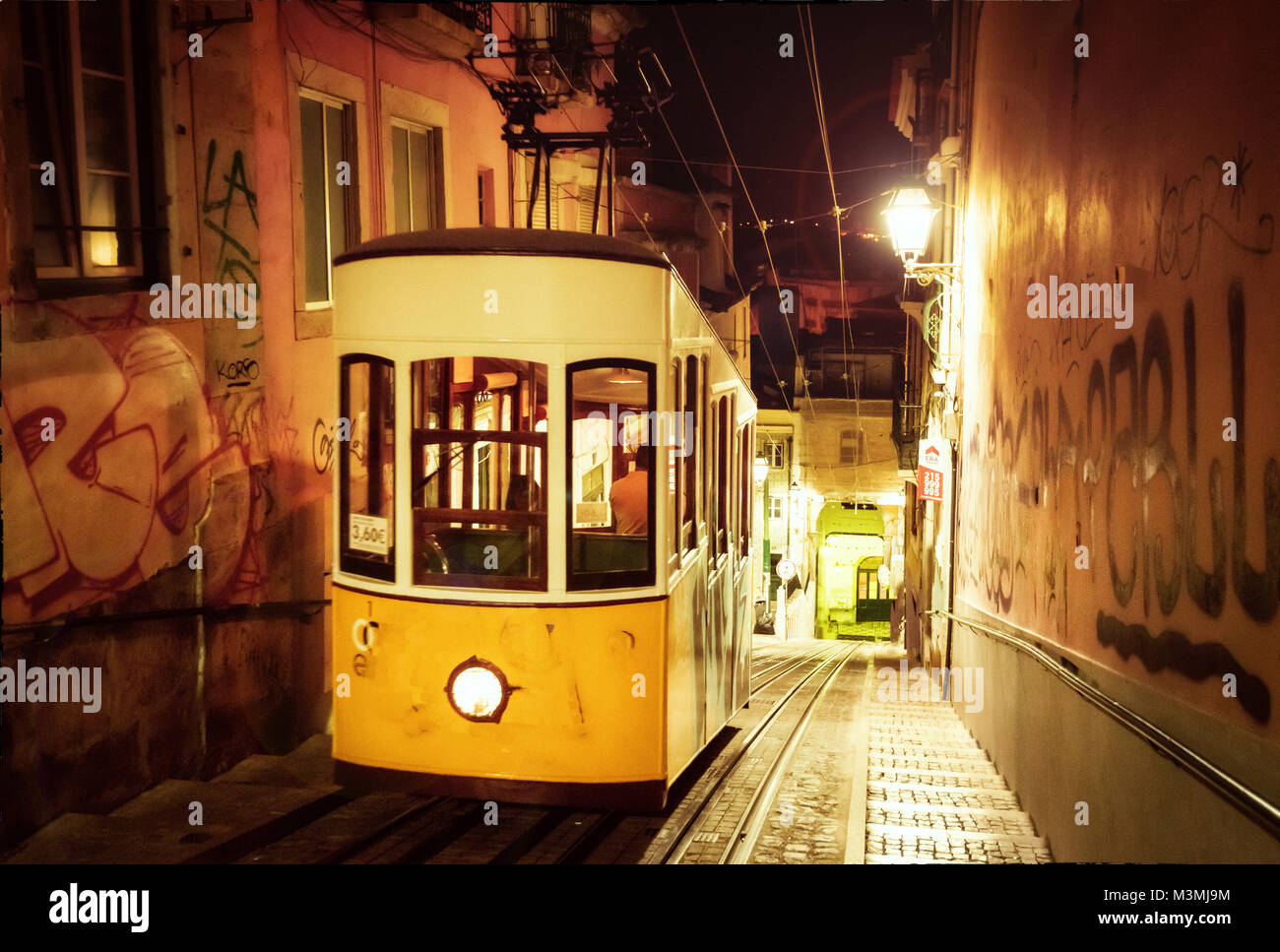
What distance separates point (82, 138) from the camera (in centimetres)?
686

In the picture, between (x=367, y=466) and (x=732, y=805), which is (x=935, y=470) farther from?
(x=367, y=466)

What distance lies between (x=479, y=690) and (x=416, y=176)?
745cm

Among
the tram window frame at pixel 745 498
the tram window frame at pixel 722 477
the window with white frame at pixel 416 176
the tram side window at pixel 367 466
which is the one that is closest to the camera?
the tram side window at pixel 367 466

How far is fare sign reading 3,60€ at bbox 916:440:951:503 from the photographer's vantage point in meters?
14.0

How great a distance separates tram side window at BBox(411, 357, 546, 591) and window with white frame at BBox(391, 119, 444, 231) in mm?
5690

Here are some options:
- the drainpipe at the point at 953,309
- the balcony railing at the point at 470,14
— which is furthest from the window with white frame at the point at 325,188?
the drainpipe at the point at 953,309

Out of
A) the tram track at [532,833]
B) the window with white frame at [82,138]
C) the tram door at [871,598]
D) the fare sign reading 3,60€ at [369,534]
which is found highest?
the window with white frame at [82,138]

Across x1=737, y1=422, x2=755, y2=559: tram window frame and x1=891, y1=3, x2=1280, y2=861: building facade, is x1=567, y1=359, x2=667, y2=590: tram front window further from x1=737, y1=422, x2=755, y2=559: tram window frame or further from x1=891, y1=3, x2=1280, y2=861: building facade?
x1=737, y1=422, x2=755, y2=559: tram window frame

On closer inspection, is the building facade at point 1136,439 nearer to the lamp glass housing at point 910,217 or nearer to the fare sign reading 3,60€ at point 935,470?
the lamp glass housing at point 910,217

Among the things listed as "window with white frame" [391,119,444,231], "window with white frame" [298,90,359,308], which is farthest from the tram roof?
"window with white frame" [391,119,444,231]

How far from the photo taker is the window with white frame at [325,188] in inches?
382

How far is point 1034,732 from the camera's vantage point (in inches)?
293

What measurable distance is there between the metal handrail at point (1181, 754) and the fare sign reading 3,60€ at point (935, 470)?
709 cm

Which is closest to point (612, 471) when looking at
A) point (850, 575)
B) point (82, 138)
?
point (82, 138)
